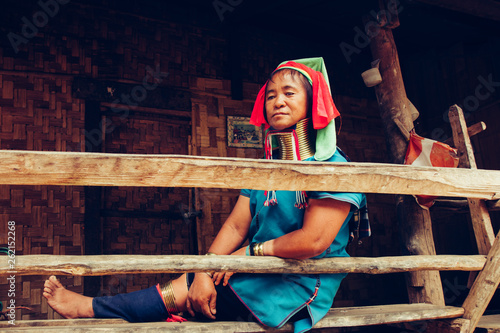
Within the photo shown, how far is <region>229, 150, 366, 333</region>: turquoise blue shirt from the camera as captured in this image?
1883mm

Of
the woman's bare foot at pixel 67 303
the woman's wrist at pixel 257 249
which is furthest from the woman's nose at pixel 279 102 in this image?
the woman's bare foot at pixel 67 303

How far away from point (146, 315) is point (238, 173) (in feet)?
2.79

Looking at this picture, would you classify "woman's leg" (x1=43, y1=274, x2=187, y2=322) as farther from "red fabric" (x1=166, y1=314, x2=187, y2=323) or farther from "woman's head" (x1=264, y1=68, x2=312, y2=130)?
"woman's head" (x1=264, y1=68, x2=312, y2=130)

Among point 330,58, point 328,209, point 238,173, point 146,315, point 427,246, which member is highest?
point 330,58

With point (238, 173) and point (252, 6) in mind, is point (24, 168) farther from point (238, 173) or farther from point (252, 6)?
point (252, 6)

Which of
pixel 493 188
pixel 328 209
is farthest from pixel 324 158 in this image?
pixel 493 188

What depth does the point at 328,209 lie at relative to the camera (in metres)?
1.88

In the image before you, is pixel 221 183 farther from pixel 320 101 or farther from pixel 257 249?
pixel 320 101

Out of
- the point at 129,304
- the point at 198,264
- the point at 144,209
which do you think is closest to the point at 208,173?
the point at 198,264

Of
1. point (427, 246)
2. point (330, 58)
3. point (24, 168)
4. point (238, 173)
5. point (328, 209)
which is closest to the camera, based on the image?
point (24, 168)

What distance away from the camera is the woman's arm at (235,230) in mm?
2235

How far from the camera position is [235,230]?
2283mm

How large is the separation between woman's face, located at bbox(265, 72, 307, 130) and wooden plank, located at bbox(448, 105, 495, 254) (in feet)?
4.06

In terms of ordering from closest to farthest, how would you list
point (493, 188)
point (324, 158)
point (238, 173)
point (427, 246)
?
point (238, 173) → point (324, 158) → point (493, 188) → point (427, 246)
